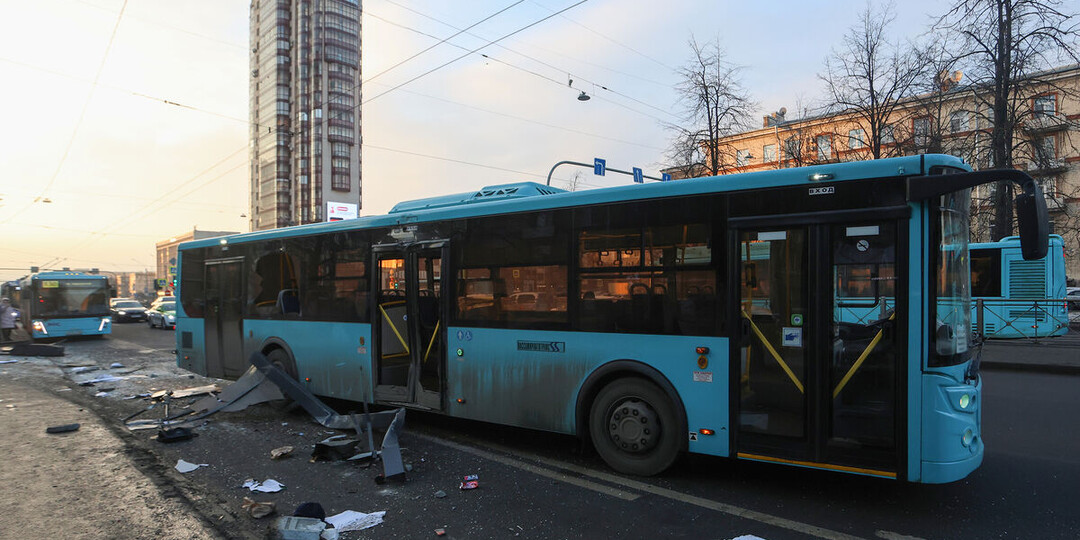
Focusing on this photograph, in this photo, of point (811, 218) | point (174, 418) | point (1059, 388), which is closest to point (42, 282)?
point (174, 418)

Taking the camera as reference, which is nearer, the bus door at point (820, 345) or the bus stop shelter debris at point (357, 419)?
the bus door at point (820, 345)

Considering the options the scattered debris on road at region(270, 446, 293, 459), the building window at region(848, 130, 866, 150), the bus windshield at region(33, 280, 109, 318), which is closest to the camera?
the scattered debris on road at region(270, 446, 293, 459)

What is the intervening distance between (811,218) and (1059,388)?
9.13 meters

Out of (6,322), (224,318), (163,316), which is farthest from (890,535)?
(163,316)

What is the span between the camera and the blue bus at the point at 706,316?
437 cm

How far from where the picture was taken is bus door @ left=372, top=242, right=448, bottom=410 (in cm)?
712

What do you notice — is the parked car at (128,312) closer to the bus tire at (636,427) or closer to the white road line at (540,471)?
the white road line at (540,471)

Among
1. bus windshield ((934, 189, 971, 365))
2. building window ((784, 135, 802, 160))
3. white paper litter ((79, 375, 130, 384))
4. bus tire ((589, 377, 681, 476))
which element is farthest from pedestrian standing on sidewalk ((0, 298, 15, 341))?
building window ((784, 135, 802, 160))

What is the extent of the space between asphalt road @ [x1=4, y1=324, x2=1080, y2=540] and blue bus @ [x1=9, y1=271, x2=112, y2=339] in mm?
19958

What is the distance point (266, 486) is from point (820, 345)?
5.07 m

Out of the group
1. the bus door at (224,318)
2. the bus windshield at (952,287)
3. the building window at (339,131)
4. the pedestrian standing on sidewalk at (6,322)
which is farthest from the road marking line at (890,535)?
the building window at (339,131)

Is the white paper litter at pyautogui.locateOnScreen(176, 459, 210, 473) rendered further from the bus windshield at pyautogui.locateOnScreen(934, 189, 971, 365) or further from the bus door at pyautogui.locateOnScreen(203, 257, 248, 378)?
the bus windshield at pyautogui.locateOnScreen(934, 189, 971, 365)

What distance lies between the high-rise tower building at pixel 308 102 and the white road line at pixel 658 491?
80611 mm

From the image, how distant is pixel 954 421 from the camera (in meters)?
4.27
